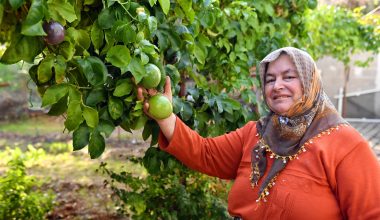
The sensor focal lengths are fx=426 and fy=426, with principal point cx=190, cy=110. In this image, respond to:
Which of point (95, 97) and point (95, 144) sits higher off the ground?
point (95, 97)

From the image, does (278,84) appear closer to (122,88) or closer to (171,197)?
(122,88)

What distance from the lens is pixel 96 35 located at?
142 centimetres

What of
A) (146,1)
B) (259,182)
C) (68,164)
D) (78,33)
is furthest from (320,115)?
(68,164)

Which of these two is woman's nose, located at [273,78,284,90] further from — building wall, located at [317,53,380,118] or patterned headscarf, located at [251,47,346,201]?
building wall, located at [317,53,380,118]

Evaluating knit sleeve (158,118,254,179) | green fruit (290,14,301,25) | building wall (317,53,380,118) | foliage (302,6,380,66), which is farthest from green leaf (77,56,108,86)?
building wall (317,53,380,118)

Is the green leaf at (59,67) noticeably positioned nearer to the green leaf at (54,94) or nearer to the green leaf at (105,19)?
the green leaf at (54,94)

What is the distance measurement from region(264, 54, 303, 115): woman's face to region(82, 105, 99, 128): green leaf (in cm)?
71

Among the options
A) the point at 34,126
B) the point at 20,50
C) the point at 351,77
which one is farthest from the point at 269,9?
the point at 351,77

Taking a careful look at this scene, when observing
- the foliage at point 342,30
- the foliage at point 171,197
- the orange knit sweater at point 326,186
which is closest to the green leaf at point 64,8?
the orange knit sweater at point 326,186

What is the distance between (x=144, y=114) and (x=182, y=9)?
450 mm

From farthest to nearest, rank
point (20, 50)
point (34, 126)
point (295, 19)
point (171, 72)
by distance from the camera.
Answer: point (34, 126), point (295, 19), point (171, 72), point (20, 50)

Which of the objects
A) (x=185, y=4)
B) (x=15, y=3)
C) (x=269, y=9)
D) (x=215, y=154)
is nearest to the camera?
(x=15, y=3)

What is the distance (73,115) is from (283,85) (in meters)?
0.80

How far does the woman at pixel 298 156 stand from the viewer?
60.3 inches
